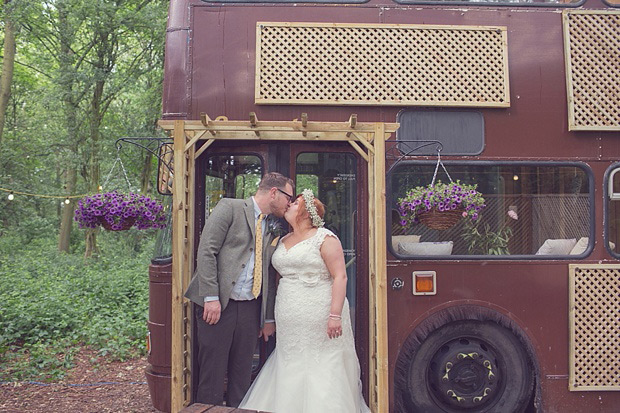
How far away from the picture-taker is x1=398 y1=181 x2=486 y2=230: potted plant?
4.54 metres

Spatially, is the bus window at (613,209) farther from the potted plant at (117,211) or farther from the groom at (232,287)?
the potted plant at (117,211)

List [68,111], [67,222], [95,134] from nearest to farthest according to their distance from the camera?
[95,134]
[68,111]
[67,222]

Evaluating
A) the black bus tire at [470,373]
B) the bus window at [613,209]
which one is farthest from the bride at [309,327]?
the bus window at [613,209]

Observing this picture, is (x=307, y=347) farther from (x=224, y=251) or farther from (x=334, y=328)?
(x=224, y=251)

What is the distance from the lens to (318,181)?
16.7 ft

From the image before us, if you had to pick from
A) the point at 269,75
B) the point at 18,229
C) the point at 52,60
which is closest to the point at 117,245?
the point at 18,229

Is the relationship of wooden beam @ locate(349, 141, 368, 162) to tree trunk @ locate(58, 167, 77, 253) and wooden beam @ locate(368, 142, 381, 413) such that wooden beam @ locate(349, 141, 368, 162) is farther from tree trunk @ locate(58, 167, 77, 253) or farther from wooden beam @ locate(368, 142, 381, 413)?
tree trunk @ locate(58, 167, 77, 253)

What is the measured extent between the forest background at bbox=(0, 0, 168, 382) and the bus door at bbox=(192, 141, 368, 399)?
3.75 m

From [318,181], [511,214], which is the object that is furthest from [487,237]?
[318,181]

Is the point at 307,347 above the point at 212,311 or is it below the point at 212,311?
below

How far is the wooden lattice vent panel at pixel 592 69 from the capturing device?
197 inches

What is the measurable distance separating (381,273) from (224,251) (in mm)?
1221

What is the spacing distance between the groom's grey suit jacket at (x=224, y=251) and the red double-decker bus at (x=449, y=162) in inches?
23.3

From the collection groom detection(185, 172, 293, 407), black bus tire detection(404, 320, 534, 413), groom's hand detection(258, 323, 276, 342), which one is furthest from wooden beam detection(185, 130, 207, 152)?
black bus tire detection(404, 320, 534, 413)
